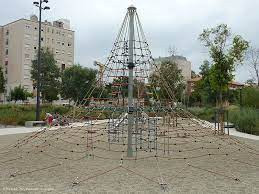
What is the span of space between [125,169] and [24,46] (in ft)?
196

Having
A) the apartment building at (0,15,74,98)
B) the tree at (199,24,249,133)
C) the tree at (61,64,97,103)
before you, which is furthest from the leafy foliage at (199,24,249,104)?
the apartment building at (0,15,74,98)

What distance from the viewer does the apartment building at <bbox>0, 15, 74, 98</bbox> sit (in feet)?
205

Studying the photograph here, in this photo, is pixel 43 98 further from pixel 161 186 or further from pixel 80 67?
pixel 161 186

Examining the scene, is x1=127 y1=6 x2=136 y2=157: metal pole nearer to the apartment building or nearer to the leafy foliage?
the leafy foliage

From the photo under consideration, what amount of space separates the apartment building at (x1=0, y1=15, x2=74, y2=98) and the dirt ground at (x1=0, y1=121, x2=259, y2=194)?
52028 mm

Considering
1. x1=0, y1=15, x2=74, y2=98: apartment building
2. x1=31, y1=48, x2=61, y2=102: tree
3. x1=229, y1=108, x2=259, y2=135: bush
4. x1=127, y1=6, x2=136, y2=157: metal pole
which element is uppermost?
x1=0, y1=15, x2=74, y2=98: apartment building

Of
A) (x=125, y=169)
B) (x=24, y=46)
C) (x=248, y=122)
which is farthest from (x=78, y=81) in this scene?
(x=125, y=169)

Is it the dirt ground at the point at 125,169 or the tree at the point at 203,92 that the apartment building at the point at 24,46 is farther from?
the dirt ground at the point at 125,169

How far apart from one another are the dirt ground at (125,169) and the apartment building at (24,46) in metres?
52.0

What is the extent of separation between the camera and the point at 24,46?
63250mm

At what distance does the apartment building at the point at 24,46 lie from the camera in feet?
205

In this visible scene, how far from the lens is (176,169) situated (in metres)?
7.52

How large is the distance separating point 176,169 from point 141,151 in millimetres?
2756

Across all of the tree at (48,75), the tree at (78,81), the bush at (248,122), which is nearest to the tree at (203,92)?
the tree at (78,81)
